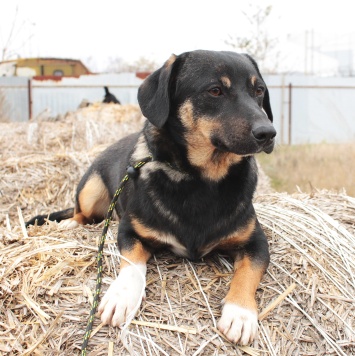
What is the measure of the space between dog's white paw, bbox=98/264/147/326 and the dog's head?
89 cm

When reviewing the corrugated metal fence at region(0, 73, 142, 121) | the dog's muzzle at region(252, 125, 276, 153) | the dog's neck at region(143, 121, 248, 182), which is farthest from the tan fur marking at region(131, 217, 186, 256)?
the corrugated metal fence at region(0, 73, 142, 121)

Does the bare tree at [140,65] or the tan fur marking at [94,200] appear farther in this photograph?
the bare tree at [140,65]

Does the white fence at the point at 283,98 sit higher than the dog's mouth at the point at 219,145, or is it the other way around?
the dog's mouth at the point at 219,145

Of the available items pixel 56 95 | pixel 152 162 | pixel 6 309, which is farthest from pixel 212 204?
pixel 56 95

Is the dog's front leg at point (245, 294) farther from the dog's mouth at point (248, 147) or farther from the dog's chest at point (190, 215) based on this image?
the dog's mouth at point (248, 147)

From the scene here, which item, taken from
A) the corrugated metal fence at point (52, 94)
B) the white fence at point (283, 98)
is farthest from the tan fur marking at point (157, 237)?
the white fence at point (283, 98)

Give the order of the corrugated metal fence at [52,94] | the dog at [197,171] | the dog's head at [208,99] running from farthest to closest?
the corrugated metal fence at [52,94] → the dog at [197,171] → the dog's head at [208,99]

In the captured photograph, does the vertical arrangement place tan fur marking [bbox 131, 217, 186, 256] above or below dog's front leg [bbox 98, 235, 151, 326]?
above

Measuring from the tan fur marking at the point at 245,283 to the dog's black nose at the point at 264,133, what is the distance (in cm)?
74

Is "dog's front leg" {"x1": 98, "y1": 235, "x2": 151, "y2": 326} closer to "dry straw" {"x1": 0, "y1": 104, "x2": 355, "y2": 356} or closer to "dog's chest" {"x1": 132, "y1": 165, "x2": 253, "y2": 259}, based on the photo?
"dry straw" {"x1": 0, "y1": 104, "x2": 355, "y2": 356}

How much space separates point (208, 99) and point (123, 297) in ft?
4.17

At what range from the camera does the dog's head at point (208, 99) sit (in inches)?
110

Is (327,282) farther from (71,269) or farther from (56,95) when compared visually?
(56,95)

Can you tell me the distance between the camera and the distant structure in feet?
57.6
